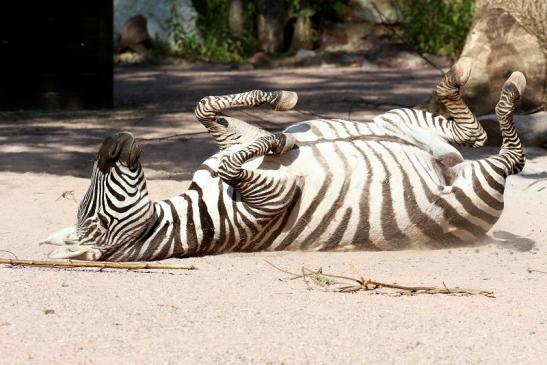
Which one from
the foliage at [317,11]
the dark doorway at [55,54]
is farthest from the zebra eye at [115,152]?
the foliage at [317,11]

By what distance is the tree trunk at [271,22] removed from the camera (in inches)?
672

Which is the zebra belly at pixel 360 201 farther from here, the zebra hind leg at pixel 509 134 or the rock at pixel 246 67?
the rock at pixel 246 67

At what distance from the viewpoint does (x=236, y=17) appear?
17125 millimetres

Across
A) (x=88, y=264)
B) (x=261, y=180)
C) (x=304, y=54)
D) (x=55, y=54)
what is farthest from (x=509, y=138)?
(x=304, y=54)

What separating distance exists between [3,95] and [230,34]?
634 cm

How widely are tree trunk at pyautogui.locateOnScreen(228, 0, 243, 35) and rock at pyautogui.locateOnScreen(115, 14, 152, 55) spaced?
136cm

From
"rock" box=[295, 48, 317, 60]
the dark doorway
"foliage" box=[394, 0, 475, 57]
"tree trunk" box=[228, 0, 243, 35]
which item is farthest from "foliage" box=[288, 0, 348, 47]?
the dark doorway

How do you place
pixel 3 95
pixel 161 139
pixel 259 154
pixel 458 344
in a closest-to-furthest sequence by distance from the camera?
1. pixel 458 344
2. pixel 259 154
3. pixel 161 139
4. pixel 3 95

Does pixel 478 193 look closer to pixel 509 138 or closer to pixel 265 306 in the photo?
pixel 509 138

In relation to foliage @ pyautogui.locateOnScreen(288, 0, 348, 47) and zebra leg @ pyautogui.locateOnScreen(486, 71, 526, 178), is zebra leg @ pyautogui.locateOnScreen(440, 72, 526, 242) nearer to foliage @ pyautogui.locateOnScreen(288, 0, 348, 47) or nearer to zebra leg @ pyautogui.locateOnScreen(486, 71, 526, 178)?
zebra leg @ pyautogui.locateOnScreen(486, 71, 526, 178)

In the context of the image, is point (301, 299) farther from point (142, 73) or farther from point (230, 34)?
point (230, 34)

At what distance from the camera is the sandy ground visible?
3469 mm

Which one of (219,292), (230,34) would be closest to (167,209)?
(219,292)

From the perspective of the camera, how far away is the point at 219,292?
426cm
